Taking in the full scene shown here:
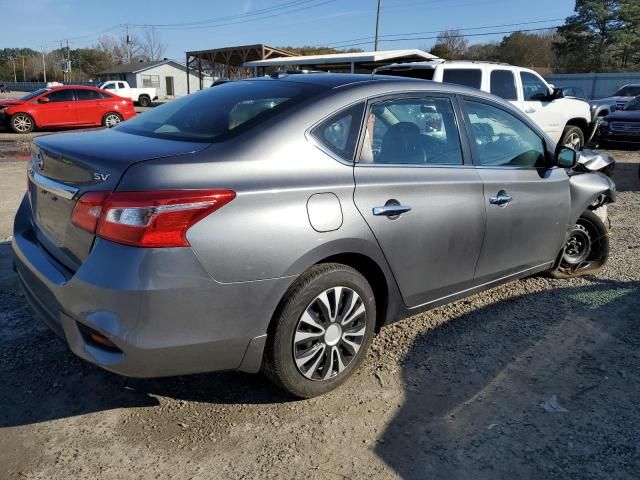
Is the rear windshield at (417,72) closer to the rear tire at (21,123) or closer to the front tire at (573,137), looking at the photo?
the front tire at (573,137)

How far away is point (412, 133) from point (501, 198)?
2.57 ft

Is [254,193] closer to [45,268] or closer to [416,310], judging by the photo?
[45,268]

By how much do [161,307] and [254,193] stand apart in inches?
24.7

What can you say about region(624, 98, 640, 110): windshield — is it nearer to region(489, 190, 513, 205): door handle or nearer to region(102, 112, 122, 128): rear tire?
region(489, 190, 513, 205): door handle

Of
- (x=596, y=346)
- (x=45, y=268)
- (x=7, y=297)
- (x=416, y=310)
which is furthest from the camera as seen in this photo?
(x=7, y=297)

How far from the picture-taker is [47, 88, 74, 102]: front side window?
17.5 m

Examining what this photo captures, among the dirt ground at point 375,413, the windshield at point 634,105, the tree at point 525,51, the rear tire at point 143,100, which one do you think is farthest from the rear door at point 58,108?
the tree at point 525,51

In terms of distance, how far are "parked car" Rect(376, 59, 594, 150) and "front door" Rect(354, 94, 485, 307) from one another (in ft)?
16.4

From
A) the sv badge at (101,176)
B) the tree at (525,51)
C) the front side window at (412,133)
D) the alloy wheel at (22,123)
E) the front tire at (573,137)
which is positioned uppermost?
the tree at (525,51)

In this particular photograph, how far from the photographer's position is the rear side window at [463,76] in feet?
28.7

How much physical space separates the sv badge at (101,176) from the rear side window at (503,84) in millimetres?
8270

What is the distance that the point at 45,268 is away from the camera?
8.57 feet

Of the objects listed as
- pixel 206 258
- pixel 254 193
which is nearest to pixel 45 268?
pixel 206 258

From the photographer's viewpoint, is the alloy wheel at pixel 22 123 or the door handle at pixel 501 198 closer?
the door handle at pixel 501 198
